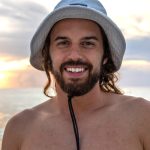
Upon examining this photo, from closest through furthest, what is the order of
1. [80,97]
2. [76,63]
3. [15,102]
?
[76,63]
[80,97]
[15,102]

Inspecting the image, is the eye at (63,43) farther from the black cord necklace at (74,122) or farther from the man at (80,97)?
the black cord necklace at (74,122)

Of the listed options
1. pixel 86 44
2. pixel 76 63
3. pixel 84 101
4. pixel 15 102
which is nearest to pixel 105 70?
pixel 84 101

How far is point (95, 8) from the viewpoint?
3789 millimetres

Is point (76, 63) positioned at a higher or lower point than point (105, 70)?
higher

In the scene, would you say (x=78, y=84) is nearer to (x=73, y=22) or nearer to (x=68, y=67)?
(x=68, y=67)

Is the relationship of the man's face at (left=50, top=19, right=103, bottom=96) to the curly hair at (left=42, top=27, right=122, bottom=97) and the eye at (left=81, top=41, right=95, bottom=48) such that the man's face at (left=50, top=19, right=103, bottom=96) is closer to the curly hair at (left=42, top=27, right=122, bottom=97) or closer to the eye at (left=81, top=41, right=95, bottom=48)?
the eye at (left=81, top=41, right=95, bottom=48)

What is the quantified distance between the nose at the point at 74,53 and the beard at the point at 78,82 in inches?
1.3

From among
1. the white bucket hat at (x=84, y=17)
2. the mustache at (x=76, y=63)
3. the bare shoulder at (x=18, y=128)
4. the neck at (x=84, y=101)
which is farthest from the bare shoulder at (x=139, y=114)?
the bare shoulder at (x=18, y=128)

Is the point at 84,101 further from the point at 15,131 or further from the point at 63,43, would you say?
the point at 15,131

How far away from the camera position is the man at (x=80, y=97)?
3.72 metres

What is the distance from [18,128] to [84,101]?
1.92 ft

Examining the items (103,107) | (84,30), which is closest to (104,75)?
(103,107)

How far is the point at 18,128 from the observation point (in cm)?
407

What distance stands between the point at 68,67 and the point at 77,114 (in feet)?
1.56
